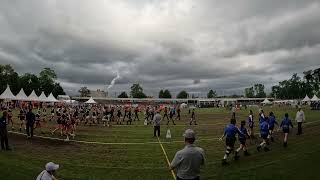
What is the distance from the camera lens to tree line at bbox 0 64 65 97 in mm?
144500

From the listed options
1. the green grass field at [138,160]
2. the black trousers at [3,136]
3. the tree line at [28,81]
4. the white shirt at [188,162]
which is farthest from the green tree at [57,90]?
the white shirt at [188,162]

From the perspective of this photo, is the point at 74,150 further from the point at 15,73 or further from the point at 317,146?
the point at 15,73

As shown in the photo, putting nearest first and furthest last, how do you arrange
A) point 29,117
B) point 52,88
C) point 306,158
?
point 306,158 < point 29,117 < point 52,88

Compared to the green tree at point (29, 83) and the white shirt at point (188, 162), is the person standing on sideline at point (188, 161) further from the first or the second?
the green tree at point (29, 83)

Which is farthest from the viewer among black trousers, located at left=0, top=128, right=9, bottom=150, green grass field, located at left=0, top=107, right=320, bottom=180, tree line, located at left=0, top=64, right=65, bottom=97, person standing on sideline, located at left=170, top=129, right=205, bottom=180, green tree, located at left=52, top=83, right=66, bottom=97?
green tree, located at left=52, top=83, right=66, bottom=97

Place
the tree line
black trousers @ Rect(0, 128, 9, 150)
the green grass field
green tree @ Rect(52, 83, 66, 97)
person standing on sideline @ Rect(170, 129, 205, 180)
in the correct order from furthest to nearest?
1. green tree @ Rect(52, 83, 66, 97)
2. the tree line
3. black trousers @ Rect(0, 128, 9, 150)
4. the green grass field
5. person standing on sideline @ Rect(170, 129, 205, 180)

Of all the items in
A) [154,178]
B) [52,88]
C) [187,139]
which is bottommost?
[154,178]

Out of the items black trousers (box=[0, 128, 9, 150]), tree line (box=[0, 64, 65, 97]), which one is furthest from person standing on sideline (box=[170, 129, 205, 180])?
tree line (box=[0, 64, 65, 97])

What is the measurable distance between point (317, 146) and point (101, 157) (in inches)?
474

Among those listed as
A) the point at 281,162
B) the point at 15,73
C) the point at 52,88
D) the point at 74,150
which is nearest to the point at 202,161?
the point at 281,162

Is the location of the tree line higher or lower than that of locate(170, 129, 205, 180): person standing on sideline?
higher

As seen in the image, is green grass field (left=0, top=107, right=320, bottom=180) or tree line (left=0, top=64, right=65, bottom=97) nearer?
green grass field (left=0, top=107, right=320, bottom=180)

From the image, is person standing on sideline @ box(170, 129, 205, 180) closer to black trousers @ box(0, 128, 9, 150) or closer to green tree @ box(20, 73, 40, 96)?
black trousers @ box(0, 128, 9, 150)

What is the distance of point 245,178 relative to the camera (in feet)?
49.8
